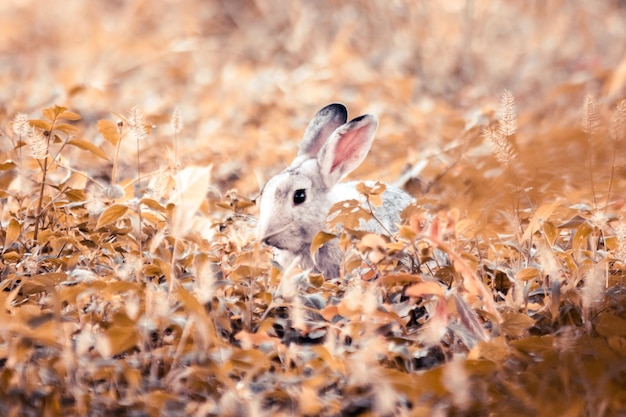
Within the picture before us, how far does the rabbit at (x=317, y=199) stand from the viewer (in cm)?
327

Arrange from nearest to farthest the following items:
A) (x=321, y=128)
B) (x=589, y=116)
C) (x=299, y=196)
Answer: (x=589, y=116), (x=299, y=196), (x=321, y=128)

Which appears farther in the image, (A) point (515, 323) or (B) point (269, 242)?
(B) point (269, 242)

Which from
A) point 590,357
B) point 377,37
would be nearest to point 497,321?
point 590,357

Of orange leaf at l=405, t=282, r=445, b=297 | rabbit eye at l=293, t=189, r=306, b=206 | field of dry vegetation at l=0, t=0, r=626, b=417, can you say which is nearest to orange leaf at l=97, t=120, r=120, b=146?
field of dry vegetation at l=0, t=0, r=626, b=417

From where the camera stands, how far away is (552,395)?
169cm

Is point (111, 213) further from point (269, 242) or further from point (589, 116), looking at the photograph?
point (589, 116)

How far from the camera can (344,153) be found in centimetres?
346

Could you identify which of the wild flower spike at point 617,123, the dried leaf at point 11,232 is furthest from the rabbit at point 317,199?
the wild flower spike at point 617,123

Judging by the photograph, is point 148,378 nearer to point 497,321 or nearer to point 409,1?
point 497,321

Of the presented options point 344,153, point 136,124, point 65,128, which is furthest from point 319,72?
point 136,124

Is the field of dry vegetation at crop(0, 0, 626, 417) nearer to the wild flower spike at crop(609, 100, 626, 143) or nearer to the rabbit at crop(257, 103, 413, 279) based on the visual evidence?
the wild flower spike at crop(609, 100, 626, 143)

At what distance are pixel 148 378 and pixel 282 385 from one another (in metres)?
0.28

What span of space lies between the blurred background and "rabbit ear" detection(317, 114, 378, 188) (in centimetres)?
70

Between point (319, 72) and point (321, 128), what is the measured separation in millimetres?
3282
